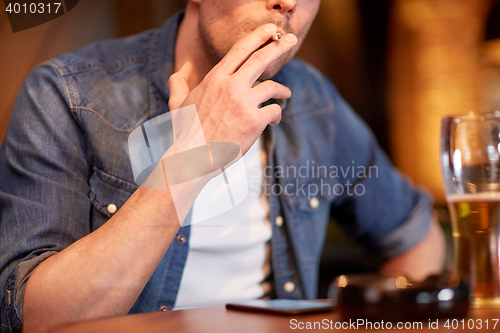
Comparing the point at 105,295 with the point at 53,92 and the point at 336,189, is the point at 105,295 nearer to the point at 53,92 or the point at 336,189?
the point at 53,92

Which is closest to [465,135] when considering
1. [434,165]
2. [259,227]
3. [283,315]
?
[283,315]

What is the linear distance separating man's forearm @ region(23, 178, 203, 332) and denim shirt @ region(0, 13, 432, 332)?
0.11ft

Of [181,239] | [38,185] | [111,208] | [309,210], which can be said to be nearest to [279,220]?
[309,210]

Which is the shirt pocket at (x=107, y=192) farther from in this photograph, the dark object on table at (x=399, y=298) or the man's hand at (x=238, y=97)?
the dark object on table at (x=399, y=298)

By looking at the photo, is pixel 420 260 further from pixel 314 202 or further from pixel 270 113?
pixel 270 113

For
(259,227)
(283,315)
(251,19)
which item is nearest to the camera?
(283,315)

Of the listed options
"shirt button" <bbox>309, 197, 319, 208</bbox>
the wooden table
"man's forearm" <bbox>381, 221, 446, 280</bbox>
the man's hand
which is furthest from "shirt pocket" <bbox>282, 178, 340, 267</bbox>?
the wooden table

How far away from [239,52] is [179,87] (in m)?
0.10

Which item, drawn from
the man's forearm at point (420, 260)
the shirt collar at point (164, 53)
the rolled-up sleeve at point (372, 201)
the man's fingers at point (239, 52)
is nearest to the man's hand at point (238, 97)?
the man's fingers at point (239, 52)

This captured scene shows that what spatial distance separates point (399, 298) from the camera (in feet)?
1.13

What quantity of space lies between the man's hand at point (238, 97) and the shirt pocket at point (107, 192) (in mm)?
159

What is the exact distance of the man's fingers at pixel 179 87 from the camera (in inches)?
23.2

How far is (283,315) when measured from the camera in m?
0.43

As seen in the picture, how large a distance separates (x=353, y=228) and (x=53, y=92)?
0.73 meters
